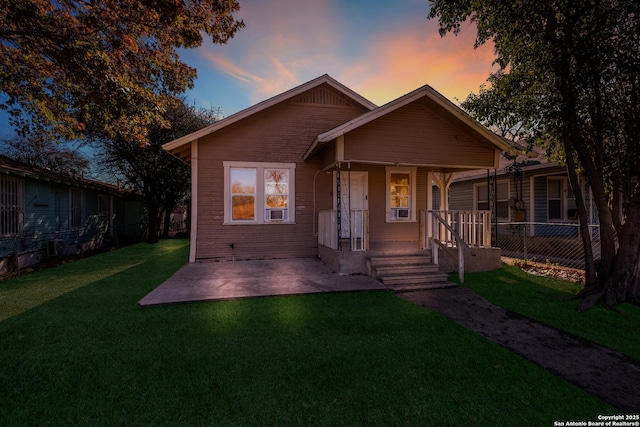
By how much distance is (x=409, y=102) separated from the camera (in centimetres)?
816

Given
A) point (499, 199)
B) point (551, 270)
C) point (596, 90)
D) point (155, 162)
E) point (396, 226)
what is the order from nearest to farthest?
point (596, 90)
point (551, 270)
point (396, 226)
point (499, 199)
point (155, 162)

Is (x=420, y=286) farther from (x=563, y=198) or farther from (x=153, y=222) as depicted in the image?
(x=153, y=222)

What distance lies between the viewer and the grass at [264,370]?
2.66m

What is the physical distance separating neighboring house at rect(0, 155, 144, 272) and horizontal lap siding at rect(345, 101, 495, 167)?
35.6ft

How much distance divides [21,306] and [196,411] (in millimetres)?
5481

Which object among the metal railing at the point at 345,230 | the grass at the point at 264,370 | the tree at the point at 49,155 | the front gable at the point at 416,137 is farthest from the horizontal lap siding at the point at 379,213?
the tree at the point at 49,155

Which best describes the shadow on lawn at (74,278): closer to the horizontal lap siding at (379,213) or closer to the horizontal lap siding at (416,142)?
the horizontal lap siding at (416,142)

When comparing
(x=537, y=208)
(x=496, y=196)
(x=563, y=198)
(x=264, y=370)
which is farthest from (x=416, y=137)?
(x=563, y=198)

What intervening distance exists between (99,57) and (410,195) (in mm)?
9379

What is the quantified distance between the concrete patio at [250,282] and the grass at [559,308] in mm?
2589

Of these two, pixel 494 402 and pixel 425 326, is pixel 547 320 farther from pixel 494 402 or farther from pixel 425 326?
pixel 494 402

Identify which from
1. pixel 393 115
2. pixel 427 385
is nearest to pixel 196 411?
pixel 427 385

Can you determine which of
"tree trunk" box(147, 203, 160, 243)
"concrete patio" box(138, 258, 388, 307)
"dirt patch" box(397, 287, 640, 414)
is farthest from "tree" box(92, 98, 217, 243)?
"dirt patch" box(397, 287, 640, 414)

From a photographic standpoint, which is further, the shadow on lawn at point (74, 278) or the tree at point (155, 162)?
the tree at point (155, 162)
